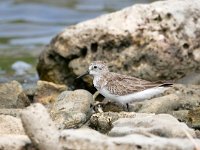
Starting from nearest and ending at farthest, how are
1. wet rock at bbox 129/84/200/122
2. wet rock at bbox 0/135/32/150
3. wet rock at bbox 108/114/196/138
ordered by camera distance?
wet rock at bbox 0/135/32/150, wet rock at bbox 108/114/196/138, wet rock at bbox 129/84/200/122

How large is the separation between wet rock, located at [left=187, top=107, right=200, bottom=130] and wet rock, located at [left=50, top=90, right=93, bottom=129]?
4.23 feet

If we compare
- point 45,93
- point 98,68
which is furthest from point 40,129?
point 45,93

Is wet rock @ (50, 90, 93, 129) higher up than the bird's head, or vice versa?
the bird's head

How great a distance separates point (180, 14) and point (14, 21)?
934 centimetres

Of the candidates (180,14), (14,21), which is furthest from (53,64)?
(14,21)

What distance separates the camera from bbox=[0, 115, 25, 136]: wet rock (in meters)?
8.22

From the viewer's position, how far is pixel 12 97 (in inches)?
419

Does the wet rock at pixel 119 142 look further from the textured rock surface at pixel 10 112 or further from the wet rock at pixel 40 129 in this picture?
the textured rock surface at pixel 10 112

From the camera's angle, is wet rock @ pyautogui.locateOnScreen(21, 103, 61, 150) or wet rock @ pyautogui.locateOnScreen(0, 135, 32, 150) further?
wet rock @ pyautogui.locateOnScreen(0, 135, 32, 150)

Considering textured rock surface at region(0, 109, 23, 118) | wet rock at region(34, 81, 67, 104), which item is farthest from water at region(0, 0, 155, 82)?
textured rock surface at region(0, 109, 23, 118)

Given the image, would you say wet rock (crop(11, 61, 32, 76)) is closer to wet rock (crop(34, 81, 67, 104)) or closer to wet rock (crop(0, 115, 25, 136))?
wet rock (crop(34, 81, 67, 104))

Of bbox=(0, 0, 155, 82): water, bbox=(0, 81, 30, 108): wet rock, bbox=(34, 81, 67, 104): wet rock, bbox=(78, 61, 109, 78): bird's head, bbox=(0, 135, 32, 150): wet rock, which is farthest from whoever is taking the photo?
bbox=(0, 0, 155, 82): water

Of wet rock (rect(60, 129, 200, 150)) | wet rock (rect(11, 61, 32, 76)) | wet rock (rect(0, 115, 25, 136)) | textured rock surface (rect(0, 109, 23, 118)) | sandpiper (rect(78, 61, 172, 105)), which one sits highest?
wet rock (rect(60, 129, 200, 150))

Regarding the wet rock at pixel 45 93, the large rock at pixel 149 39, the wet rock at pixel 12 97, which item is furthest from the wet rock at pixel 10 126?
the large rock at pixel 149 39
